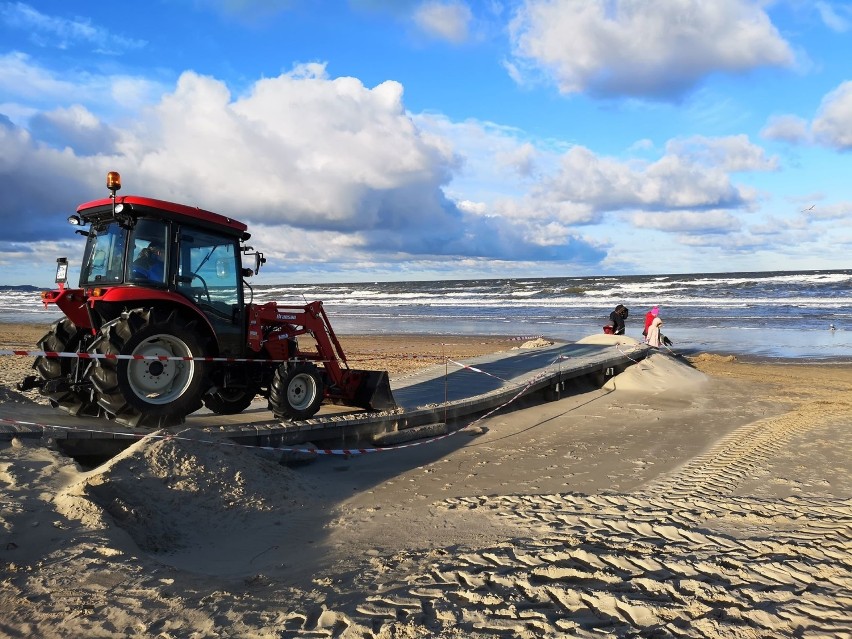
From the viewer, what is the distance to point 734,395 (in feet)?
38.1

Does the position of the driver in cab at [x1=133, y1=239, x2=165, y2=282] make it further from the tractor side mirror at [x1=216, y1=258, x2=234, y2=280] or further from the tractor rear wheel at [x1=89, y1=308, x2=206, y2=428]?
the tractor side mirror at [x1=216, y1=258, x2=234, y2=280]

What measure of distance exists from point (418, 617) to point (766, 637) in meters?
1.61

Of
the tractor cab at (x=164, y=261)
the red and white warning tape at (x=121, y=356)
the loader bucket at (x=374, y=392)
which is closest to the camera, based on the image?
the red and white warning tape at (x=121, y=356)

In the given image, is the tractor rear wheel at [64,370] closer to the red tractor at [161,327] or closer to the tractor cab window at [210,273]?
the red tractor at [161,327]

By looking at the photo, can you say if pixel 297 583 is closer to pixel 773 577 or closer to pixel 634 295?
pixel 773 577

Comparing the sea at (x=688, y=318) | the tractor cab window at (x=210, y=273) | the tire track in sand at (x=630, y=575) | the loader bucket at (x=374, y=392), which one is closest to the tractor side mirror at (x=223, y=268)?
the tractor cab window at (x=210, y=273)


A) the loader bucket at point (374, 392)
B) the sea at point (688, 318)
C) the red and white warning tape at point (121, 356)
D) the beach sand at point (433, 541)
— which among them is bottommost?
the beach sand at point (433, 541)

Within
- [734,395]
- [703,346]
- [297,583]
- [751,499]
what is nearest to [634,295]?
[703,346]

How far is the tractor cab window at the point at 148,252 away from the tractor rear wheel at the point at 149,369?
1.21ft

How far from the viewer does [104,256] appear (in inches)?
253

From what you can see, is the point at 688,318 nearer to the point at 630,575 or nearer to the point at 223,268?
the point at 223,268

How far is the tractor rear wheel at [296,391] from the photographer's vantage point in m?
6.77

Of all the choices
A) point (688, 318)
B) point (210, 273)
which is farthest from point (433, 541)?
point (688, 318)

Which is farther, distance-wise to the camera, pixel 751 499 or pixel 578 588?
pixel 751 499
